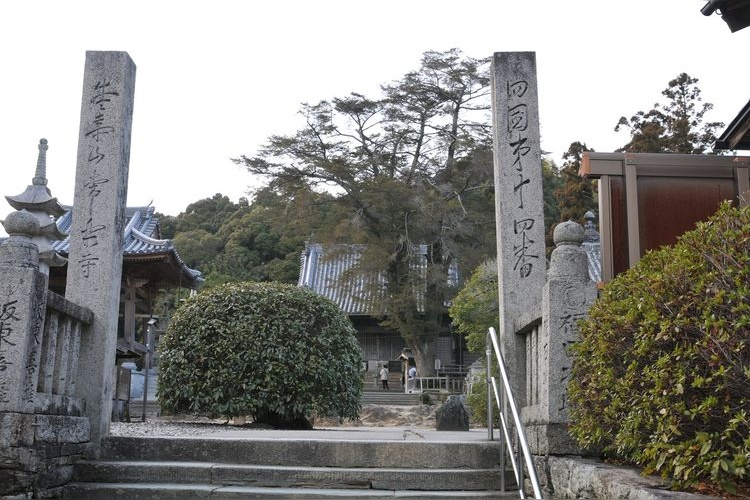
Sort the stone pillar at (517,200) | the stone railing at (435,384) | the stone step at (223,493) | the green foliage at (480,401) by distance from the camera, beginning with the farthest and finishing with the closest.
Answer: the stone railing at (435,384), the green foliage at (480,401), the stone pillar at (517,200), the stone step at (223,493)

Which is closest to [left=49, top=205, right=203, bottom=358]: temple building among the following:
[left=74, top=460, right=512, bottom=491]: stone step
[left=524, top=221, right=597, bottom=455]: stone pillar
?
[left=74, top=460, right=512, bottom=491]: stone step

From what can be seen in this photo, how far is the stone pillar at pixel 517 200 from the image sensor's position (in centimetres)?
560

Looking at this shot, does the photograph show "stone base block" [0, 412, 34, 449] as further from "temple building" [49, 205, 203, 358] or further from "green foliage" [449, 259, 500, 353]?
"green foliage" [449, 259, 500, 353]

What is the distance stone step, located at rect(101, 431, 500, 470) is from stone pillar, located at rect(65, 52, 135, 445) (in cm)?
61

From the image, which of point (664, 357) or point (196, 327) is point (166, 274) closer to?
point (196, 327)

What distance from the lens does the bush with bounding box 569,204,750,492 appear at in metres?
2.80

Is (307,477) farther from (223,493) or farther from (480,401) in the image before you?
(480,401)

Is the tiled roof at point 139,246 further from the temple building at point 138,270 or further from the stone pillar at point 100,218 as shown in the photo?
the stone pillar at point 100,218

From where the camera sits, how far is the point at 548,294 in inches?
176

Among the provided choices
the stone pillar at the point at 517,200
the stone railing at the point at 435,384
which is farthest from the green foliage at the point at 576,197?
the stone pillar at the point at 517,200

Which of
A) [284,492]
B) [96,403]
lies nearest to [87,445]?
[96,403]

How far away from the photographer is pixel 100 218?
18.5ft

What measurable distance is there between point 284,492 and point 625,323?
2425mm

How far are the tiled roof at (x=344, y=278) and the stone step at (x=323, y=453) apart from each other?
22929 mm
